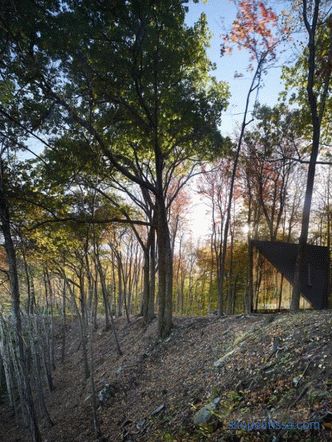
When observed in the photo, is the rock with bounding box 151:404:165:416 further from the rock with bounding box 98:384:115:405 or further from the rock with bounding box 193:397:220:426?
the rock with bounding box 98:384:115:405

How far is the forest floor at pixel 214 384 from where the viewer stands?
412 cm

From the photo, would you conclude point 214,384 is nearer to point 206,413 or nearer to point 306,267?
point 206,413

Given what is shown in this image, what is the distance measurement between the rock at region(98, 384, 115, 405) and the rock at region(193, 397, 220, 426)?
198 inches

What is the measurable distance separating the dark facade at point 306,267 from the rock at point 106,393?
680 cm

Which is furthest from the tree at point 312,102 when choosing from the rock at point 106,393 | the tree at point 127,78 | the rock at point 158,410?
the rock at point 106,393

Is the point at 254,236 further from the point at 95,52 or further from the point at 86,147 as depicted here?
the point at 95,52

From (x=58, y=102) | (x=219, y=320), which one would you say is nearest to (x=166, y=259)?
(x=219, y=320)

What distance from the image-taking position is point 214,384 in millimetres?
6062

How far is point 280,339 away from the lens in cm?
604

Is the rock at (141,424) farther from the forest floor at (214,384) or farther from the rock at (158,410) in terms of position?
the rock at (158,410)

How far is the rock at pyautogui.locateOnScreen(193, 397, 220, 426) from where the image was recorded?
4.97m

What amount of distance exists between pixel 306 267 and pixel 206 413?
6806 mm

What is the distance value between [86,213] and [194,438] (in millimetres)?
7710

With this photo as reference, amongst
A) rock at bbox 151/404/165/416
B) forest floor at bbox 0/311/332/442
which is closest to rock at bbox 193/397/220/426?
forest floor at bbox 0/311/332/442
